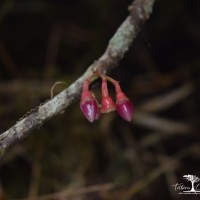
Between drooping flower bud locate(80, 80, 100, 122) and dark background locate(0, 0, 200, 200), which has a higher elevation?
dark background locate(0, 0, 200, 200)

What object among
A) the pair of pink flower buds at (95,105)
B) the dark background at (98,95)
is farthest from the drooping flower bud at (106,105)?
the dark background at (98,95)

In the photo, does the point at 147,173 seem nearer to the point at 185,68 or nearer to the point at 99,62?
the point at 185,68

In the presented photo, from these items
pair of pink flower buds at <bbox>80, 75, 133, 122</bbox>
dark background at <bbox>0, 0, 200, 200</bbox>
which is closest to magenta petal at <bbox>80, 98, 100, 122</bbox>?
pair of pink flower buds at <bbox>80, 75, 133, 122</bbox>

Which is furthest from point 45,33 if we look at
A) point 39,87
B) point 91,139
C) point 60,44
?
point 91,139

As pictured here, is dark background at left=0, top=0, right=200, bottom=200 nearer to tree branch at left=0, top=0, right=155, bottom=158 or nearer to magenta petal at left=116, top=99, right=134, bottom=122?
tree branch at left=0, top=0, right=155, bottom=158

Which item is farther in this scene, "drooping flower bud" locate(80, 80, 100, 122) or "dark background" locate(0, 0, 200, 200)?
"dark background" locate(0, 0, 200, 200)

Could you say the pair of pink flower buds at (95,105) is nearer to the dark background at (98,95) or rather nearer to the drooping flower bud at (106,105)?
the drooping flower bud at (106,105)
